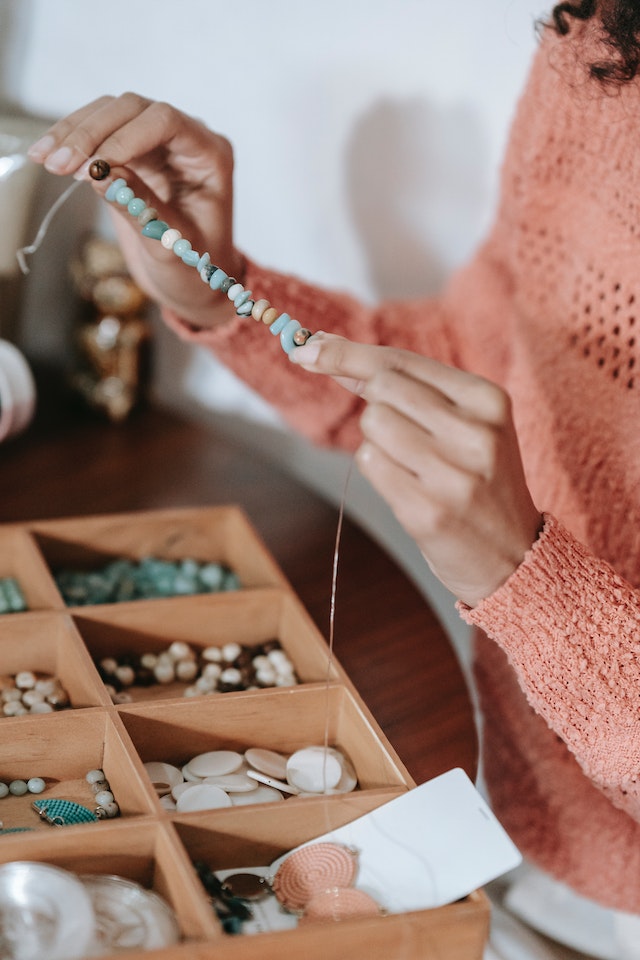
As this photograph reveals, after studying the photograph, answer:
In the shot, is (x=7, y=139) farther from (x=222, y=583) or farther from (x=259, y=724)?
(x=259, y=724)

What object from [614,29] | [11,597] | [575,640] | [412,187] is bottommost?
[11,597]

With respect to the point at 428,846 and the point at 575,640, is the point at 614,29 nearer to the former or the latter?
the point at 575,640

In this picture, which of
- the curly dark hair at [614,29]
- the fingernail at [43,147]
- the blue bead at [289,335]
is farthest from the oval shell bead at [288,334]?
the curly dark hair at [614,29]

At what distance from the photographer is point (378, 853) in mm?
601

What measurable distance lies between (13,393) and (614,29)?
724 mm

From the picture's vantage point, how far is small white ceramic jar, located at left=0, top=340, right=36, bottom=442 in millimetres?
1131

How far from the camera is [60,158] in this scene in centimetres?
70

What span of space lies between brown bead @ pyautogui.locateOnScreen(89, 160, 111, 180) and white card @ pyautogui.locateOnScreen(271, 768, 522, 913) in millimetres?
460

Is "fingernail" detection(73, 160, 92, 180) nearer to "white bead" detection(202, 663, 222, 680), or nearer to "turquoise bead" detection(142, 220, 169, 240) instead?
"turquoise bead" detection(142, 220, 169, 240)

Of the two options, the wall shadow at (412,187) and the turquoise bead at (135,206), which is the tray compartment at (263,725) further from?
the wall shadow at (412,187)

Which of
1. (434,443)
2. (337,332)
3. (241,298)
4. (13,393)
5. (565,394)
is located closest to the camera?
(434,443)

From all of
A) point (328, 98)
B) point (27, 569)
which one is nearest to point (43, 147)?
point (27, 569)

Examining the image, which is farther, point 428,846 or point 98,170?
point 98,170

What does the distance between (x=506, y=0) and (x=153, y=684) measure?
797 millimetres
